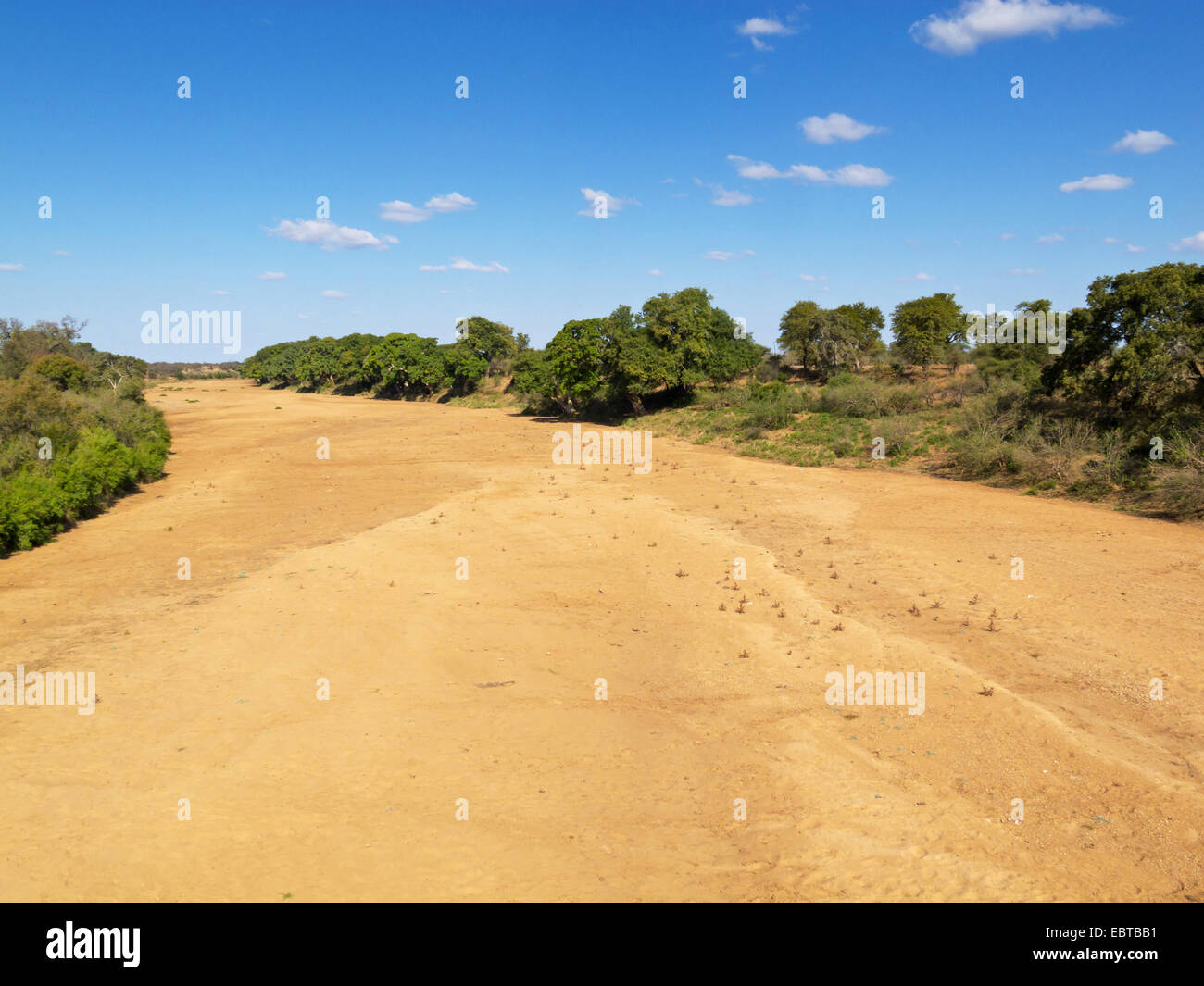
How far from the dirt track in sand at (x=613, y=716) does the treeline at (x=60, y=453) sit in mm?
1468

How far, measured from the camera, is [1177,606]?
34.0 ft

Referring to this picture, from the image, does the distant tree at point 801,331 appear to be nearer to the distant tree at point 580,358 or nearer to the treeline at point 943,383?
the treeline at point 943,383

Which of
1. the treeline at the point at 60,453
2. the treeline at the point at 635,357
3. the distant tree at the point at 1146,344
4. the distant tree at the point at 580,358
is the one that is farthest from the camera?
the distant tree at the point at 580,358

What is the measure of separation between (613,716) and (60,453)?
21.0 m

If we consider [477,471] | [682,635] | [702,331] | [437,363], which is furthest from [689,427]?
[437,363]

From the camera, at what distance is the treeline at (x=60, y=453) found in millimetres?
16703

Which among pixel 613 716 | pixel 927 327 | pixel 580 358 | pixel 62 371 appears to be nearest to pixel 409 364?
pixel 580 358

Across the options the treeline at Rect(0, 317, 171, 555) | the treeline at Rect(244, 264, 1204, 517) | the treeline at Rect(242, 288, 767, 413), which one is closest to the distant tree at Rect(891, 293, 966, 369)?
the treeline at Rect(244, 264, 1204, 517)

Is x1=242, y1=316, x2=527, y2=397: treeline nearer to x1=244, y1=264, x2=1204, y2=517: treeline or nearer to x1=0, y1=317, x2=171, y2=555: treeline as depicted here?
x1=244, y1=264, x2=1204, y2=517: treeline

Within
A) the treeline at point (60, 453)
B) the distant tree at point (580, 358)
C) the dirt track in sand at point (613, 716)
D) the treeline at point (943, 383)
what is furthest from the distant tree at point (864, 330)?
the treeline at point (60, 453)

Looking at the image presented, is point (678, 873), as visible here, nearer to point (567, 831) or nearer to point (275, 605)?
point (567, 831)

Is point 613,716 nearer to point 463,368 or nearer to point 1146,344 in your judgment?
point 1146,344

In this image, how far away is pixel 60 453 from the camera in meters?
20.7
